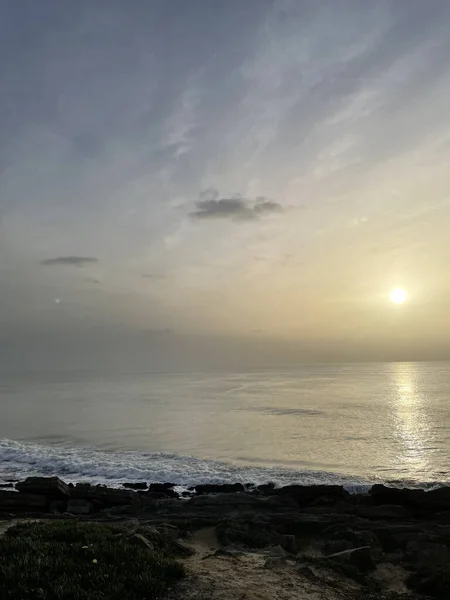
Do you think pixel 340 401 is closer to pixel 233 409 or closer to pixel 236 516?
pixel 233 409

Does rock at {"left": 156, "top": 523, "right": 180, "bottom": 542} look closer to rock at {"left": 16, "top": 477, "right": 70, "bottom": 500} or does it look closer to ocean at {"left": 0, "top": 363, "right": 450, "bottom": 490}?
rock at {"left": 16, "top": 477, "right": 70, "bottom": 500}

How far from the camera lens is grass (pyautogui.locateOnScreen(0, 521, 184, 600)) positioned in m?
9.02

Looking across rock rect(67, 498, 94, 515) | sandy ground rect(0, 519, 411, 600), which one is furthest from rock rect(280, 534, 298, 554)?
rock rect(67, 498, 94, 515)

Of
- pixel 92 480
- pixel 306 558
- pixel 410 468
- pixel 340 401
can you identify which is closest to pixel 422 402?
pixel 340 401

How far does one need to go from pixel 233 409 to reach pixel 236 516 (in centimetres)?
6455

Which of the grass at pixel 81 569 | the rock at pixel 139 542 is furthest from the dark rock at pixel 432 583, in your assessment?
the rock at pixel 139 542

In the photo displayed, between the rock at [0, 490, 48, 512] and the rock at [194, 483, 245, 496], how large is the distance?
10116 mm

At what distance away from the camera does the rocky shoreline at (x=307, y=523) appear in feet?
43.8

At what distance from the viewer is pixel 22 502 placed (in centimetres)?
2492

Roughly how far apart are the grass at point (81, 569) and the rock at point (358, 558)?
631cm

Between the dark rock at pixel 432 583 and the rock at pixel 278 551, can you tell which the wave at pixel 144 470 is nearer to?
the rock at pixel 278 551

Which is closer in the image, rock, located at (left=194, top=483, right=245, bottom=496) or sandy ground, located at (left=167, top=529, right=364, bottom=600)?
sandy ground, located at (left=167, top=529, right=364, bottom=600)

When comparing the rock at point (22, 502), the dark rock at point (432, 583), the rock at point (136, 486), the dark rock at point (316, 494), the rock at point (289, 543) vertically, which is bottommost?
the rock at point (136, 486)

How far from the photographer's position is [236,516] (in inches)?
854
